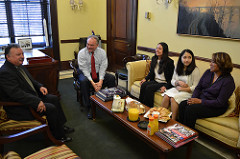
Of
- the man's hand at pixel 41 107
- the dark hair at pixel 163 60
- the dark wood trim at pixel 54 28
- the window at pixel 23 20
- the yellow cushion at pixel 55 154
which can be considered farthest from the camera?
the dark wood trim at pixel 54 28

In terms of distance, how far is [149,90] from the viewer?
2951 mm

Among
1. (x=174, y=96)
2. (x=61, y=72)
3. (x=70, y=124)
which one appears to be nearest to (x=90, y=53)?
(x=70, y=124)

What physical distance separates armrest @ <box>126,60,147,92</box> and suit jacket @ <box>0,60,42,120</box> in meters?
1.63

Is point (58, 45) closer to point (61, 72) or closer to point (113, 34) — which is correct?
point (61, 72)

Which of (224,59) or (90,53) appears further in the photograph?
(90,53)

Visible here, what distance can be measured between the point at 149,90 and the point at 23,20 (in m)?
3.79

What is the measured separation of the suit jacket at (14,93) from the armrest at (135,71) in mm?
1628

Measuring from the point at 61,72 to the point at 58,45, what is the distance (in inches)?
27.7

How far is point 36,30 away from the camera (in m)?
5.13

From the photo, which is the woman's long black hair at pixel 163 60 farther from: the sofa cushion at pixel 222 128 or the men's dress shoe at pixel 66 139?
the men's dress shoe at pixel 66 139

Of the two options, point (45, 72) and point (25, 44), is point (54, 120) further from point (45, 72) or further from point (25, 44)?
point (25, 44)

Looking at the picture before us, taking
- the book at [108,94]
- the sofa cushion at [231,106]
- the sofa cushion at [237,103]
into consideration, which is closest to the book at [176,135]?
the sofa cushion at [231,106]

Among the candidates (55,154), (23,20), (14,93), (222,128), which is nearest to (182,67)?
(222,128)

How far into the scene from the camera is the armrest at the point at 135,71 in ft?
10.9
